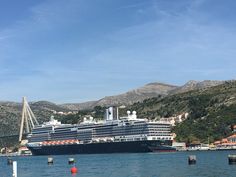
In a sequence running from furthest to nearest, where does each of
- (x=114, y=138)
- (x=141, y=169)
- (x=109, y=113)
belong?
(x=109, y=113), (x=114, y=138), (x=141, y=169)

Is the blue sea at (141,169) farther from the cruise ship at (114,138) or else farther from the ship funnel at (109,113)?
the ship funnel at (109,113)

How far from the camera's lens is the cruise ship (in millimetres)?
165250

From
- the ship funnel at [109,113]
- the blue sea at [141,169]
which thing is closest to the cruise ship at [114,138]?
the ship funnel at [109,113]

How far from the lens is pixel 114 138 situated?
573 feet

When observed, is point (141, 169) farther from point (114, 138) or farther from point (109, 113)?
A: point (109, 113)

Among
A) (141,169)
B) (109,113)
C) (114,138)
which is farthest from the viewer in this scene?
(109,113)

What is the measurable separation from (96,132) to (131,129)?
1754cm

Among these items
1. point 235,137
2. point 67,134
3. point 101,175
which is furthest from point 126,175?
point 67,134

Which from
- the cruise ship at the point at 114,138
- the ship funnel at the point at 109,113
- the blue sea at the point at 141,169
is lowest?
the blue sea at the point at 141,169

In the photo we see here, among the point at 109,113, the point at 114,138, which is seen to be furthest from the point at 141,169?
the point at 109,113

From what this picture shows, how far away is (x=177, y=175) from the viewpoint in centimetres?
6581

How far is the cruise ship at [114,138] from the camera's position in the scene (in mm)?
165250

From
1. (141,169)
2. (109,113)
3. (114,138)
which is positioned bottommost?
(141,169)

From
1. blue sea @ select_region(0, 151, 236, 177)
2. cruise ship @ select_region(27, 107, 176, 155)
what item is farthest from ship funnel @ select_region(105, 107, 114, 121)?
blue sea @ select_region(0, 151, 236, 177)
